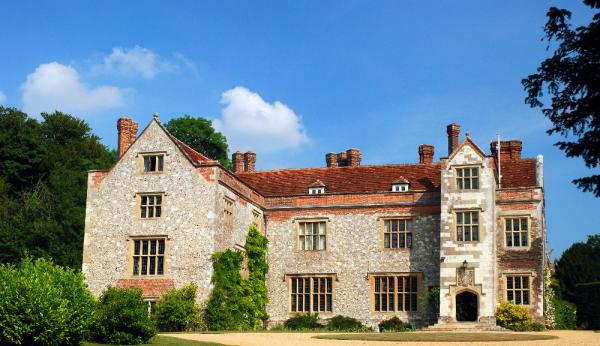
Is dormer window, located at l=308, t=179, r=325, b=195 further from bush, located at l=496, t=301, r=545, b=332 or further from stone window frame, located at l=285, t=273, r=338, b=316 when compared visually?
bush, located at l=496, t=301, r=545, b=332

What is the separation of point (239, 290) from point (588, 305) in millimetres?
14761

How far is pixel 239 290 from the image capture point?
108 feet

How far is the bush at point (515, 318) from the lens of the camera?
3192 centimetres

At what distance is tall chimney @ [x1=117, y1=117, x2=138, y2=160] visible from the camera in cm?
3597

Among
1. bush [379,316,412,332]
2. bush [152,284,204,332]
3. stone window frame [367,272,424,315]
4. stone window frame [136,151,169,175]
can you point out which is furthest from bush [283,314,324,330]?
stone window frame [136,151,169,175]

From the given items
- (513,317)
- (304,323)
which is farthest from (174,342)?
(513,317)

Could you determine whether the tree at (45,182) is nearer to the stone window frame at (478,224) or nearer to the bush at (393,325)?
the bush at (393,325)

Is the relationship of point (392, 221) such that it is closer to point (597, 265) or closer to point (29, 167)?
point (597, 265)

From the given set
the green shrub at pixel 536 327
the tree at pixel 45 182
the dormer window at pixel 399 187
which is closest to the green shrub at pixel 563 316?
the green shrub at pixel 536 327

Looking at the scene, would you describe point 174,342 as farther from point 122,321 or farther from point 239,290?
point 239,290

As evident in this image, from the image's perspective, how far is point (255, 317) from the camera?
113 feet

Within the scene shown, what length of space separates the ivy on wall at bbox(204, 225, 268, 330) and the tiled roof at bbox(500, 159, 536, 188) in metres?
11.3

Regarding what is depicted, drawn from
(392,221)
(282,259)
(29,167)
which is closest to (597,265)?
(392,221)

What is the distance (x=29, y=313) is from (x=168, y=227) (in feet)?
49.8
